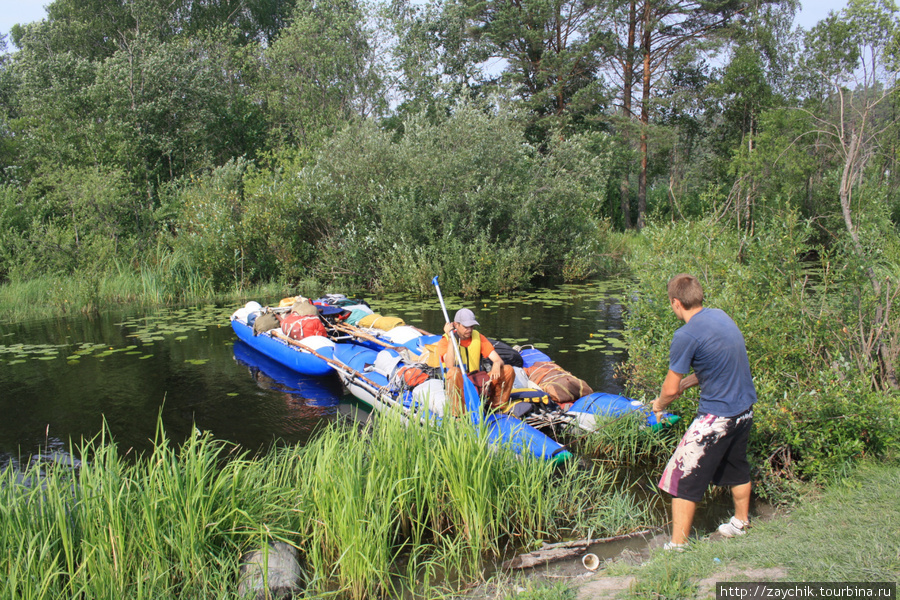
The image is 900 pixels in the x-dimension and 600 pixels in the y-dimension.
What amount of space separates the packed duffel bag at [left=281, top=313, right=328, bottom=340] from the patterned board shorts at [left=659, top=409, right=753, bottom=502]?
6.35 m

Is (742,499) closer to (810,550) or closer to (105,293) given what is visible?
(810,550)

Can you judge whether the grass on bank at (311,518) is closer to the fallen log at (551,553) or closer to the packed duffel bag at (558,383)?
the fallen log at (551,553)

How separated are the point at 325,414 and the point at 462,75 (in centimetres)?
2382

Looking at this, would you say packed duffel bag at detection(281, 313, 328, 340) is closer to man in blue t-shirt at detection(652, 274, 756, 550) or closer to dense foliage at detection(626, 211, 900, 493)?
dense foliage at detection(626, 211, 900, 493)

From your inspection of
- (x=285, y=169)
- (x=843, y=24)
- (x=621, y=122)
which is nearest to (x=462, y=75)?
(x=621, y=122)

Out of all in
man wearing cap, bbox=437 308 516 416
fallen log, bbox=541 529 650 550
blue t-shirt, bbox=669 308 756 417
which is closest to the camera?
blue t-shirt, bbox=669 308 756 417

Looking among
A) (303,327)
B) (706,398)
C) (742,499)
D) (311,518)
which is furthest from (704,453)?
(303,327)

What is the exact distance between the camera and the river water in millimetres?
6387

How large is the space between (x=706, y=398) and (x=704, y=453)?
304mm

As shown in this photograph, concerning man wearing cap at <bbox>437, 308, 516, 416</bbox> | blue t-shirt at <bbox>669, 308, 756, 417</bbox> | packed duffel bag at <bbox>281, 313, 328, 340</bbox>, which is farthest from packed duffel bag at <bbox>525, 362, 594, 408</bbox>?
packed duffel bag at <bbox>281, 313, 328, 340</bbox>

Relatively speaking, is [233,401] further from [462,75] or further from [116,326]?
[462,75]

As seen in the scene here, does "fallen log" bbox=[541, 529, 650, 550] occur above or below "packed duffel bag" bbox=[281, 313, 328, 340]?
below

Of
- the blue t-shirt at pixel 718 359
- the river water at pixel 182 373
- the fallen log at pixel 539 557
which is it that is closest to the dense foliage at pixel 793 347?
the blue t-shirt at pixel 718 359

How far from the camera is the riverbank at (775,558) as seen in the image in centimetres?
275
